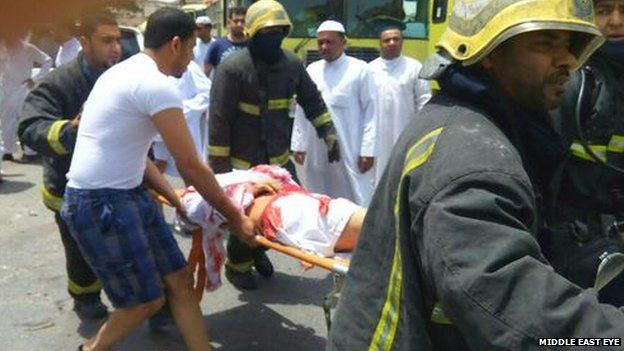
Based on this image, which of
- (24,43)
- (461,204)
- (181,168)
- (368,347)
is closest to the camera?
(24,43)

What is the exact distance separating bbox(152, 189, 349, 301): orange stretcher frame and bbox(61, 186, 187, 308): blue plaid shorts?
0.47m

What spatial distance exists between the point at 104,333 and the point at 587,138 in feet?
7.57

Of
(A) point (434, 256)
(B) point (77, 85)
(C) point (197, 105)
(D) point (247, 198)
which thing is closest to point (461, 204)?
(A) point (434, 256)

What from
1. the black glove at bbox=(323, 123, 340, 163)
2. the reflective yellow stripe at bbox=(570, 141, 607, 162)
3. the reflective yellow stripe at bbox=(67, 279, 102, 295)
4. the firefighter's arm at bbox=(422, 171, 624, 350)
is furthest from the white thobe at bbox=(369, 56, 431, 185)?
the firefighter's arm at bbox=(422, 171, 624, 350)

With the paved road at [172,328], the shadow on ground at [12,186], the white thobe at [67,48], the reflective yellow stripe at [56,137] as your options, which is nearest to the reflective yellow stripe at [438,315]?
the white thobe at [67,48]

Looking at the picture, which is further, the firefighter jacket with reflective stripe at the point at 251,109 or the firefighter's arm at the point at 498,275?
the firefighter jacket with reflective stripe at the point at 251,109

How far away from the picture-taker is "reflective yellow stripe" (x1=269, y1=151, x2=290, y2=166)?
4.59 m

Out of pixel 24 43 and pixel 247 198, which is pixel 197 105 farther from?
pixel 24 43

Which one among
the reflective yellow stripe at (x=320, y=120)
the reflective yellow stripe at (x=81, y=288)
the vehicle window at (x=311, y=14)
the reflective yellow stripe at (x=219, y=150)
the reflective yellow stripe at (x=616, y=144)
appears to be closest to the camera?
the reflective yellow stripe at (x=616, y=144)

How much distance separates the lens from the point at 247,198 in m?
3.54

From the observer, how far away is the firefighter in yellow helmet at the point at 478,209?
1199 millimetres

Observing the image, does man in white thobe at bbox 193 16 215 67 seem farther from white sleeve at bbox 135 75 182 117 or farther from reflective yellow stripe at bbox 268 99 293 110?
white sleeve at bbox 135 75 182 117

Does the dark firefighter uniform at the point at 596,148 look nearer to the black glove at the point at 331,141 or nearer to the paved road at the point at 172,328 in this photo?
the paved road at the point at 172,328

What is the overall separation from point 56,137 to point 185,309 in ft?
3.63
